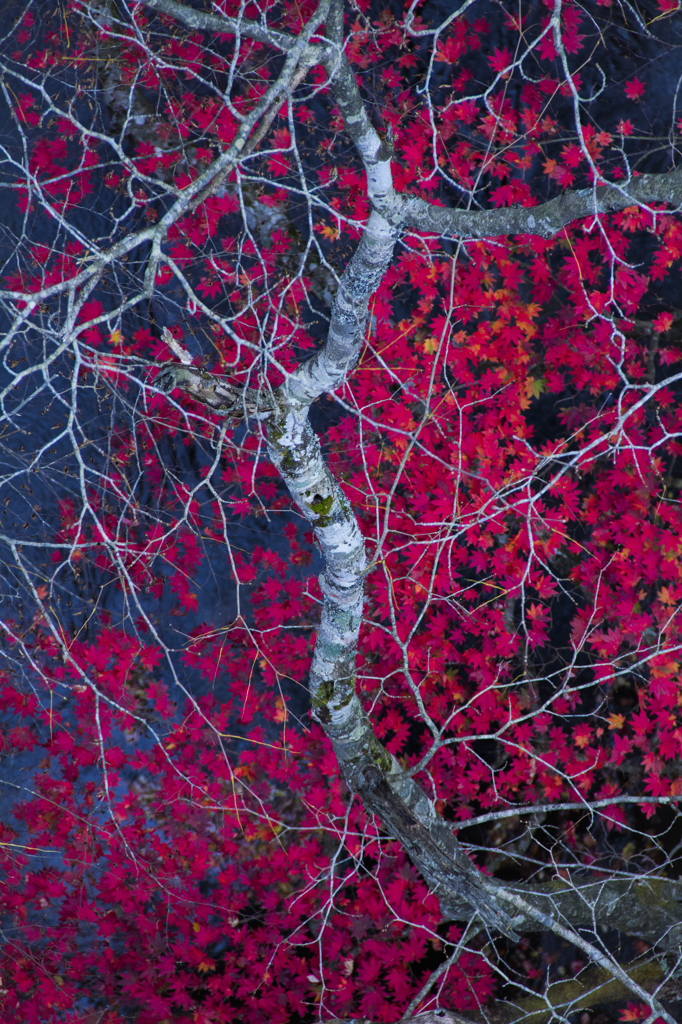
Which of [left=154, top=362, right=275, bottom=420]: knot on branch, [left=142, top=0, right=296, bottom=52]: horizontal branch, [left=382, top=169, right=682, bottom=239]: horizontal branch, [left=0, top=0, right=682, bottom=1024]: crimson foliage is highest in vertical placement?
[left=142, top=0, right=296, bottom=52]: horizontal branch

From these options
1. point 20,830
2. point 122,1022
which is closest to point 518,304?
point 20,830

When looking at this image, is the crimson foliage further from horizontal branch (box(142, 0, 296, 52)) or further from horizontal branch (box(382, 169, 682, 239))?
horizontal branch (box(142, 0, 296, 52))

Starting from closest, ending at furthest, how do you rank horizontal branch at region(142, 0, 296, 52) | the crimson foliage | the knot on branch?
horizontal branch at region(142, 0, 296, 52)
the knot on branch
the crimson foliage

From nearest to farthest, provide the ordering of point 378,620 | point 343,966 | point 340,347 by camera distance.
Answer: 1. point 340,347
2. point 343,966
3. point 378,620

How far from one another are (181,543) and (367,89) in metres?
4.11

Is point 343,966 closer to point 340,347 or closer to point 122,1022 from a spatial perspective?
point 122,1022

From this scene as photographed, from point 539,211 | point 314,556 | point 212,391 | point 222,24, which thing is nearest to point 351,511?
Result: point 212,391

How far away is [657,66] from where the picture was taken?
200 inches

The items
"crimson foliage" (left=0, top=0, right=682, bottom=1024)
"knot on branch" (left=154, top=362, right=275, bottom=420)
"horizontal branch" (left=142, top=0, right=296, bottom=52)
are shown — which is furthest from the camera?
"crimson foliage" (left=0, top=0, right=682, bottom=1024)

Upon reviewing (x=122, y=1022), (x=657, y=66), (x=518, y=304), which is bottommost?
(x=122, y=1022)

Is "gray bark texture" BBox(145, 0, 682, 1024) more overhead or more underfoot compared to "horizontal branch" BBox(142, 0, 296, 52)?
more underfoot

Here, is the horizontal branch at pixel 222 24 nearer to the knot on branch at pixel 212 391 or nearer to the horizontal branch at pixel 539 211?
the horizontal branch at pixel 539 211

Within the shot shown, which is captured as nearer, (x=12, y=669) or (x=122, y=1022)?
(x=122, y=1022)

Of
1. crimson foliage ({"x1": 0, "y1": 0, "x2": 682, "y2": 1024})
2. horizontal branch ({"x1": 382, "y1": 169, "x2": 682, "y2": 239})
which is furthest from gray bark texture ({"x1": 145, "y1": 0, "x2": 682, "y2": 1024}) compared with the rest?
crimson foliage ({"x1": 0, "y1": 0, "x2": 682, "y2": 1024})
